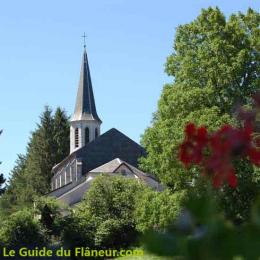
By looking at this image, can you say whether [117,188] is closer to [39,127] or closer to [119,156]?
[119,156]

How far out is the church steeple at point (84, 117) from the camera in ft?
253

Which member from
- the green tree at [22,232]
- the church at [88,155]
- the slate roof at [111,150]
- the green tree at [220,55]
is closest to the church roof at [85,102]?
the church at [88,155]

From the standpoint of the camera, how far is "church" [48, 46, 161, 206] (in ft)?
178

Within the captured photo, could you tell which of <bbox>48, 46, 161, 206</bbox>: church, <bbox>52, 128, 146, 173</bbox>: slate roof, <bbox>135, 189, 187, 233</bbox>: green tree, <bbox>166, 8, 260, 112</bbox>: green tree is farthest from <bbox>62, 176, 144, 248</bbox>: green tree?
<bbox>52, 128, 146, 173</bbox>: slate roof

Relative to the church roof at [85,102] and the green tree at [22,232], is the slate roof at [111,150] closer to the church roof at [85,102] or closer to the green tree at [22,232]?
the church roof at [85,102]

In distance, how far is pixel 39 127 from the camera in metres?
83.0

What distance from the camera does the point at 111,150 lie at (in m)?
63.6

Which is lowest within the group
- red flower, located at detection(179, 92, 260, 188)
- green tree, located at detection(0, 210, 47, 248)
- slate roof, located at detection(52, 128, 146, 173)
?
red flower, located at detection(179, 92, 260, 188)

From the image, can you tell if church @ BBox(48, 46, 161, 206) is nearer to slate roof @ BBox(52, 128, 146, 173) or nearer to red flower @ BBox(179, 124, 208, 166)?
slate roof @ BBox(52, 128, 146, 173)

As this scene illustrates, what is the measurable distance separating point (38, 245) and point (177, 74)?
10.1 meters

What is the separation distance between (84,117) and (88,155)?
→ 13497mm

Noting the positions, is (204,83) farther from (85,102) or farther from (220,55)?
(85,102)

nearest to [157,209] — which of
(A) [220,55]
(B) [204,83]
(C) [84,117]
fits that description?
(B) [204,83]

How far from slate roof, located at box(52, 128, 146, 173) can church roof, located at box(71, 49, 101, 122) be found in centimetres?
1342
